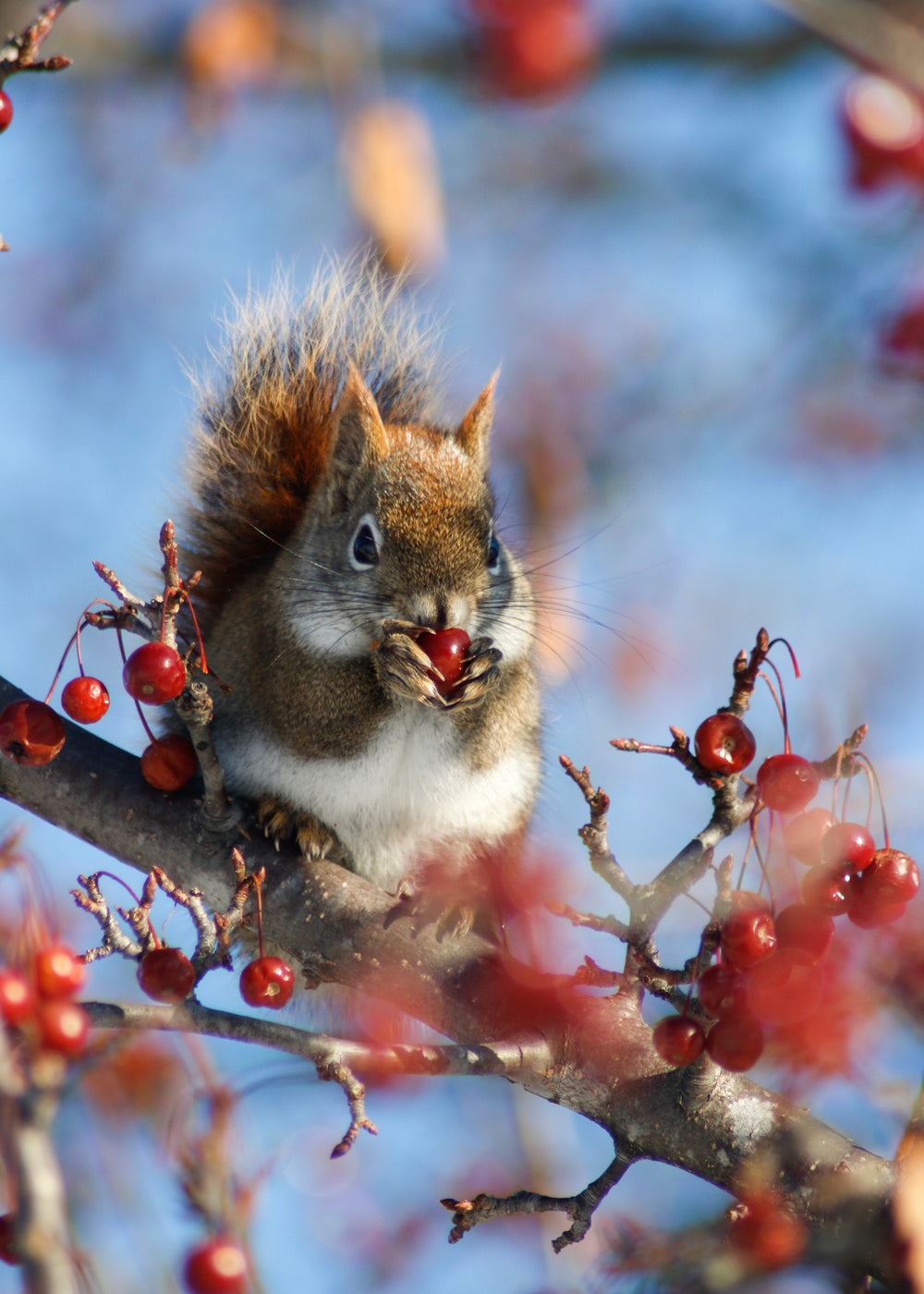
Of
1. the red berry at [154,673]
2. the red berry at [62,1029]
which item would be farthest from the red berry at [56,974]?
the red berry at [154,673]

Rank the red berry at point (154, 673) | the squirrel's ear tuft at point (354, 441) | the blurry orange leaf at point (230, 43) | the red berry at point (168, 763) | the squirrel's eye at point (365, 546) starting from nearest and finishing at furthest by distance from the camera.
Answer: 1. the red berry at point (154, 673)
2. the red berry at point (168, 763)
3. the squirrel's eye at point (365, 546)
4. the squirrel's ear tuft at point (354, 441)
5. the blurry orange leaf at point (230, 43)

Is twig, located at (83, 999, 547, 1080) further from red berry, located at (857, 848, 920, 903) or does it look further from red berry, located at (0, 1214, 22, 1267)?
red berry, located at (857, 848, 920, 903)

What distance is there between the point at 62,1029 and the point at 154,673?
2.37ft

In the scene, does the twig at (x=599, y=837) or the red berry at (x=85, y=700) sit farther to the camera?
the red berry at (x=85, y=700)

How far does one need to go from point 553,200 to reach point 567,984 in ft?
17.5

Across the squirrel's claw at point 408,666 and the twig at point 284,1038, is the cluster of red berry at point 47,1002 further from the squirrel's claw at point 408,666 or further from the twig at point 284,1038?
the squirrel's claw at point 408,666

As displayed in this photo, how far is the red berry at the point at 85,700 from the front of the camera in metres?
2.22

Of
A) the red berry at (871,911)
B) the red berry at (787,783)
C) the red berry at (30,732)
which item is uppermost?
the red berry at (30,732)

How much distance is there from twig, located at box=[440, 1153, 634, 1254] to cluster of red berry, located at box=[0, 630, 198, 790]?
1020mm

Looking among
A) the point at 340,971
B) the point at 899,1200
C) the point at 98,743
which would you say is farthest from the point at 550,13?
the point at 899,1200

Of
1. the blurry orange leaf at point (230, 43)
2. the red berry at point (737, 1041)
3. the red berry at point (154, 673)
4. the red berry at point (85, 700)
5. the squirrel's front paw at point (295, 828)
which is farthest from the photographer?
the blurry orange leaf at point (230, 43)

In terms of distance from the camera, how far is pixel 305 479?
3.82 meters

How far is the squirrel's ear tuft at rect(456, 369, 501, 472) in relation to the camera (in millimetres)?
3621

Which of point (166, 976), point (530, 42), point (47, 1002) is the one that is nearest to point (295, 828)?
point (166, 976)
